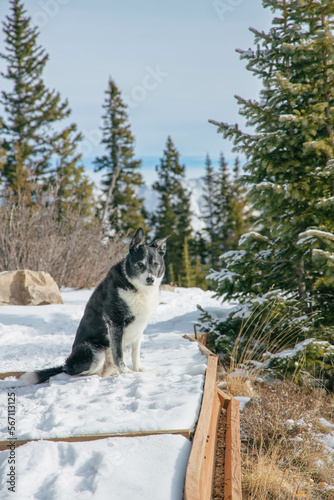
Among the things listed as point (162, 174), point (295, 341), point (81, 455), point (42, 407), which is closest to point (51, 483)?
point (81, 455)

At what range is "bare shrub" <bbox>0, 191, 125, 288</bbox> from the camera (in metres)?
9.17

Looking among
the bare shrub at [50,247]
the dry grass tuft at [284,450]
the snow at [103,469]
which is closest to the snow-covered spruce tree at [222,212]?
the bare shrub at [50,247]

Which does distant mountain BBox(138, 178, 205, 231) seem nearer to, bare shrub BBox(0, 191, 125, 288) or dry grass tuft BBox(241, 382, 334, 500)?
bare shrub BBox(0, 191, 125, 288)

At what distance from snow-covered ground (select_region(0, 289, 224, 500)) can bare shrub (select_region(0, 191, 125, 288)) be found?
4.83 meters

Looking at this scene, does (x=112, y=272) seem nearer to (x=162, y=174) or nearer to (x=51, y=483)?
(x=51, y=483)

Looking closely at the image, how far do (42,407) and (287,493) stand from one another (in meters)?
2.01

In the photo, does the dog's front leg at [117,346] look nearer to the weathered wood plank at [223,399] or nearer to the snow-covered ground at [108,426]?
the snow-covered ground at [108,426]

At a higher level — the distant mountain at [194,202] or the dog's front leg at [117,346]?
the distant mountain at [194,202]

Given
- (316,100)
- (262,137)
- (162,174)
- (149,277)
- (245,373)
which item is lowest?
(245,373)

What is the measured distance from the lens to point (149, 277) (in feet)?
11.0

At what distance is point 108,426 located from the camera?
2.27 meters

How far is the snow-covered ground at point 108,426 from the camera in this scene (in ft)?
5.73

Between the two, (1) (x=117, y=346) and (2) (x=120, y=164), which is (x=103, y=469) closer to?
(1) (x=117, y=346)

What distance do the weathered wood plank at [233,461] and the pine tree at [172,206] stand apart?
88.1ft
